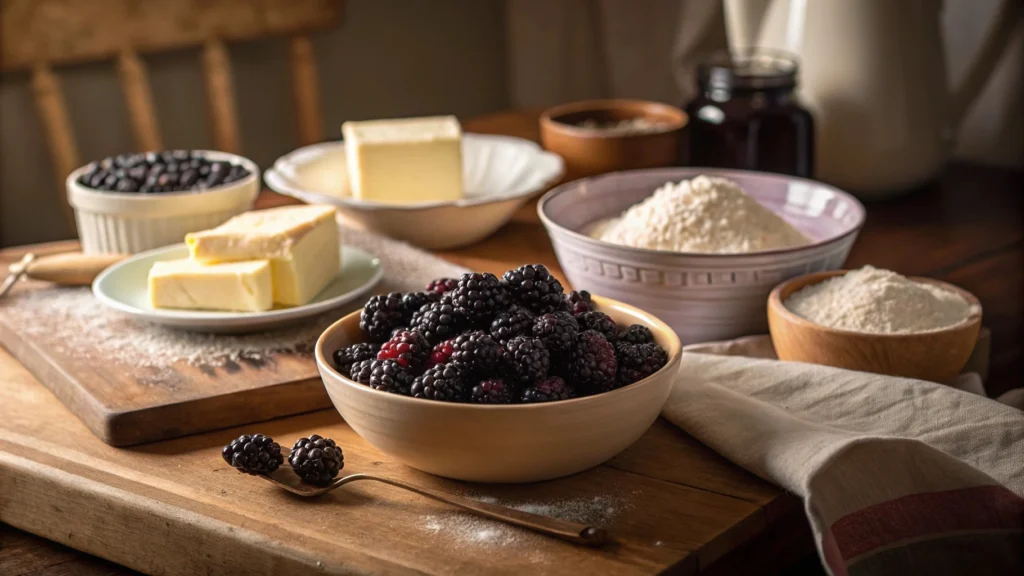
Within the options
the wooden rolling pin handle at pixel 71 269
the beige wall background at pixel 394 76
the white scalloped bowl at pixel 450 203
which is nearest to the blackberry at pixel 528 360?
the white scalloped bowl at pixel 450 203

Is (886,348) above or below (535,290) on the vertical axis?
below

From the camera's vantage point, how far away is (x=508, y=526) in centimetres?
91

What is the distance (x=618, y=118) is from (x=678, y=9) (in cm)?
95

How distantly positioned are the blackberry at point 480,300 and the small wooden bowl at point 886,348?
328mm

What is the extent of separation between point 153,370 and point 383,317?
32cm

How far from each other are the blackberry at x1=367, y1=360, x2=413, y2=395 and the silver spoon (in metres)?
0.08

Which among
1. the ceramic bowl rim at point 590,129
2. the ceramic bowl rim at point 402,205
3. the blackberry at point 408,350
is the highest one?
the blackberry at point 408,350

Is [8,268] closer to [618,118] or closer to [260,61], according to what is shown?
[618,118]

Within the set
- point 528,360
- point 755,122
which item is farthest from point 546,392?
point 755,122

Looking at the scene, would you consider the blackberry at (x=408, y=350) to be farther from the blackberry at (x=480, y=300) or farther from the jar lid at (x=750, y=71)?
the jar lid at (x=750, y=71)

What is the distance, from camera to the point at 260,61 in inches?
129

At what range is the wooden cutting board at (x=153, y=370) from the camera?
3.65 feet

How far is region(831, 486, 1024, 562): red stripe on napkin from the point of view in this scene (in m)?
0.92

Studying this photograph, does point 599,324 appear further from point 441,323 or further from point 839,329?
point 839,329
